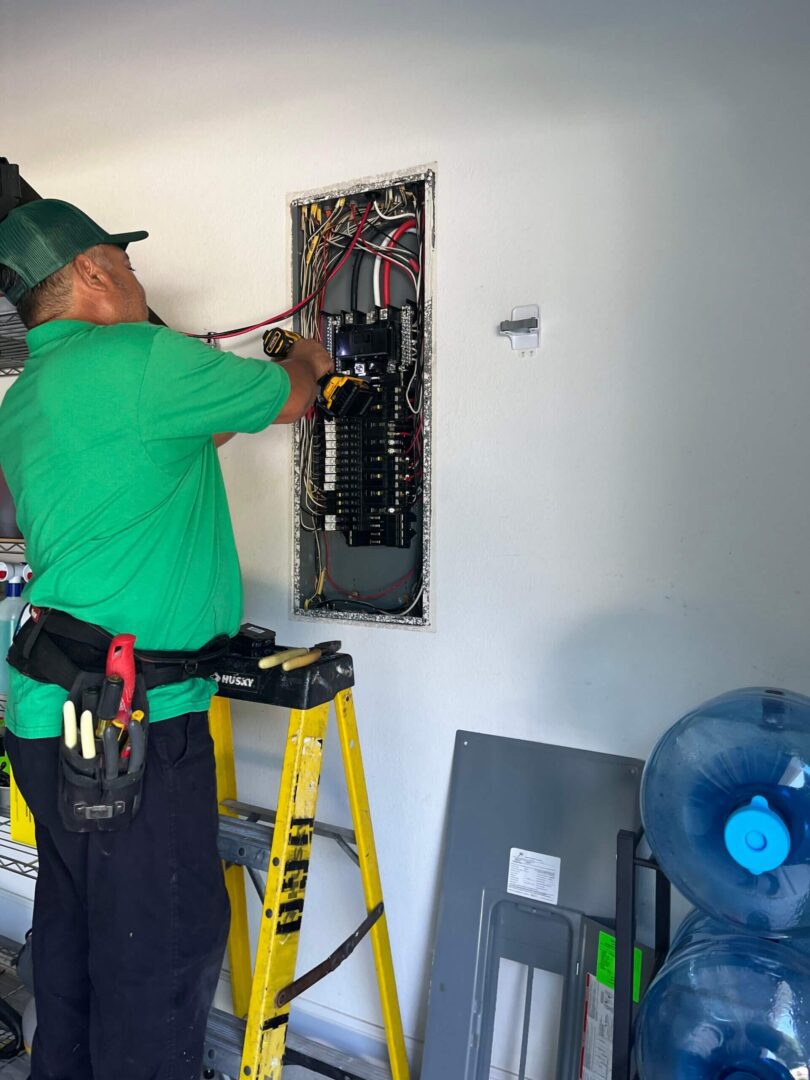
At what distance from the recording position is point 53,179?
2086 millimetres

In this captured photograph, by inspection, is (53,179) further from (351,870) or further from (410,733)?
Result: (351,870)

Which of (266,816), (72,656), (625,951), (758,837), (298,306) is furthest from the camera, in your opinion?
(298,306)

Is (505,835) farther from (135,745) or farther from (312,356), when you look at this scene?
(312,356)

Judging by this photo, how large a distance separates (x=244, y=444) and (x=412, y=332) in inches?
19.4

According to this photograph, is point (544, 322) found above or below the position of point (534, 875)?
above

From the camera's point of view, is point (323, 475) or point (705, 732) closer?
point (705, 732)

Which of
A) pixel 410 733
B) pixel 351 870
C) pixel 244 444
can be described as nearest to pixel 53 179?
pixel 244 444

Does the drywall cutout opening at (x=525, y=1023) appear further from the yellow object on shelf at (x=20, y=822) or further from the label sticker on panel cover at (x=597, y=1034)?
the yellow object on shelf at (x=20, y=822)

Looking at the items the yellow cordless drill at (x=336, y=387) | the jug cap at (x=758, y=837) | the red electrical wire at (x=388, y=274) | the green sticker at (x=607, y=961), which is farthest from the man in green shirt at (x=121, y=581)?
the jug cap at (x=758, y=837)

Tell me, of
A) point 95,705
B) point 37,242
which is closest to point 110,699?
point 95,705

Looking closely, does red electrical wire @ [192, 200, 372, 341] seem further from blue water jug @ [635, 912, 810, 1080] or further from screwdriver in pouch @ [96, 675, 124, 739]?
blue water jug @ [635, 912, 810, 1080]

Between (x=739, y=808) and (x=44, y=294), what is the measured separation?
130 centimetres

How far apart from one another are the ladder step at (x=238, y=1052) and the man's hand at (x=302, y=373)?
1.10 meters

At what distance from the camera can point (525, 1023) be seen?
1.48m
